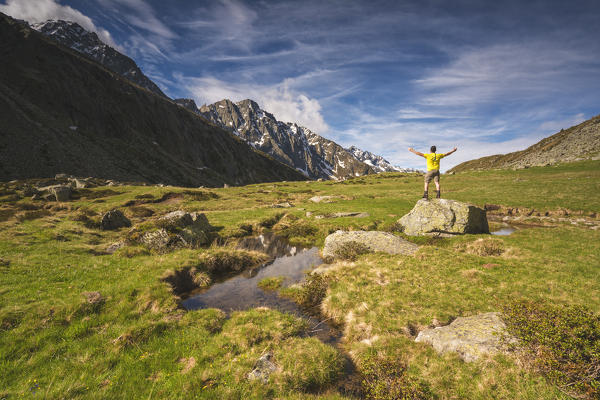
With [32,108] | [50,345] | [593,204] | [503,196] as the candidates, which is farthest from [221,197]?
[32,108]

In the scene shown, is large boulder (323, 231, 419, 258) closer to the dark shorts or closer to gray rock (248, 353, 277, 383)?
the dark shorts

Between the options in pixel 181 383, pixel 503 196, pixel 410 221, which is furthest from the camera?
pixel 503 196

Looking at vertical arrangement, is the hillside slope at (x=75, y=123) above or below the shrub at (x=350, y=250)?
above

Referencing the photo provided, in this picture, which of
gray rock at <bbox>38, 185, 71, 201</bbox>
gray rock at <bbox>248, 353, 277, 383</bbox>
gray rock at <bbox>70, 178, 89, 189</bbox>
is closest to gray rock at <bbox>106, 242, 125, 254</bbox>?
gray rock at <bbox>248, 353, 277, 383</bbox>

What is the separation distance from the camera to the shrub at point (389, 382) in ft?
23.3

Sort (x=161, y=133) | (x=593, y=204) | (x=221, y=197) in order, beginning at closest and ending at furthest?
1. (x=593, y=204)
2. (x=221, y=197)
3. (x=161, y=133)

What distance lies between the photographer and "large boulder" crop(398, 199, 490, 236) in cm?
2063

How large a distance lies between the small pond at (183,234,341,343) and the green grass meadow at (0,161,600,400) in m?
0.92

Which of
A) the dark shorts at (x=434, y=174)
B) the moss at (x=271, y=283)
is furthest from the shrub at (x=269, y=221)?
the dark shorts at (x=434, y=174)

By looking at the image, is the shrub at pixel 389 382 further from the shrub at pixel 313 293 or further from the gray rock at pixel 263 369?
the shrub at pixel 313 293

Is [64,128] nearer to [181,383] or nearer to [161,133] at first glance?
[161,133]

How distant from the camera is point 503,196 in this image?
1615 inches

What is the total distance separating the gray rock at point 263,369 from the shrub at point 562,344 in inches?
326

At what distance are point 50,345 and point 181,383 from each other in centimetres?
555
